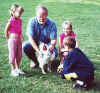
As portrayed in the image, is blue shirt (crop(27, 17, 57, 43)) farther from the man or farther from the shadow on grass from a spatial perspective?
the shadow on grass

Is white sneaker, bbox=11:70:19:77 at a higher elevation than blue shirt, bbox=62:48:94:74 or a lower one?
lower

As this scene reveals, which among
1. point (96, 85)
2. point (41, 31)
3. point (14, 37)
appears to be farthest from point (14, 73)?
point (96, 85)

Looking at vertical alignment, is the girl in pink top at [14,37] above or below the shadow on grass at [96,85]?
above

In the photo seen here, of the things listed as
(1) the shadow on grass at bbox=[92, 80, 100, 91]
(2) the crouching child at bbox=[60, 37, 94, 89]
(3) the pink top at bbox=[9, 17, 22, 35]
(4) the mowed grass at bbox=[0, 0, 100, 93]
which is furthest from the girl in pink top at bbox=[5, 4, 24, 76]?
(1) the shadow on grass at bbox=[92, 80, 100, 91]

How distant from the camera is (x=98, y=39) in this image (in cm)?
840

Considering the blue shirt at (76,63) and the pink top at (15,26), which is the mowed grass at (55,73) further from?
the pink top at (15,26)

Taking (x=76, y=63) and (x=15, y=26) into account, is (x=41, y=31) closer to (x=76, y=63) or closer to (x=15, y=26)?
(x=15, y=26)

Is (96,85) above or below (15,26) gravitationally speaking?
below

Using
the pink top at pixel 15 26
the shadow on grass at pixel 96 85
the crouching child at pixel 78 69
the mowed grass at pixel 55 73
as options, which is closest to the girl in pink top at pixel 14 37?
the pink top at pixel 15 26

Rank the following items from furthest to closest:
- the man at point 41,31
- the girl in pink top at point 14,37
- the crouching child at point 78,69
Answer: the man at point 41,31 → the girl in pink top at point 14,37 → the crouching child at point 78,69

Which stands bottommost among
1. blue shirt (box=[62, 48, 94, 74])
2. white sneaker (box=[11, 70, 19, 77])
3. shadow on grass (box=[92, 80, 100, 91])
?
shadow on grass (box=[92, 80, 100, 91])

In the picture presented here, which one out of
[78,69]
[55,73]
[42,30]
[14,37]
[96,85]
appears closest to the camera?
[78,69]

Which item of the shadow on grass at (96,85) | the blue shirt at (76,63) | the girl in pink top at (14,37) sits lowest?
the shadow on grass at (96,85)

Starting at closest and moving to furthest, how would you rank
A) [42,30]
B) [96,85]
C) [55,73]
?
[96,85]
[55,73]
[42,30]
